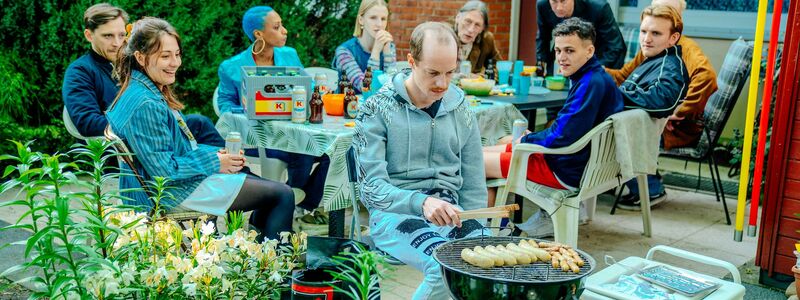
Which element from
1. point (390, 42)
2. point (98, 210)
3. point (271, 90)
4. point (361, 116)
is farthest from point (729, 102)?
point (98, 210)

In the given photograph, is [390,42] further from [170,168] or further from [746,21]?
[746,21]

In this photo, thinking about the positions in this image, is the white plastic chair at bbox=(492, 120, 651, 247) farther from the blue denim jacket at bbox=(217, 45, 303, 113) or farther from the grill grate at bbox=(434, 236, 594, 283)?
the grill grate at bbox=(434, 236, 594, 283)

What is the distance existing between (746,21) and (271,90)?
4966mm

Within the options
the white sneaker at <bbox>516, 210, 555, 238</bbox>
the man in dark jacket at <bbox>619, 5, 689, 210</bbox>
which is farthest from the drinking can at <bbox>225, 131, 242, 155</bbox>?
the man in dark jacket at <bbox>619, 5, 689, 210</bbox>

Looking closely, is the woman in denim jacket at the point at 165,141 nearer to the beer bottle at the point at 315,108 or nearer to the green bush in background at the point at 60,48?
the beer bottle at the point at 315,108

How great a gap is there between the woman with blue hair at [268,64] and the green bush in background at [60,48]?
1765 millimetres

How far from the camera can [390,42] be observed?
5.42 metres

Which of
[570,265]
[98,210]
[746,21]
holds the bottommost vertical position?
[570,265]

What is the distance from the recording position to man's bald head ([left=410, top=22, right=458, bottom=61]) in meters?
2.95

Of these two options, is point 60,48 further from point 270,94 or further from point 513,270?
point 513,270

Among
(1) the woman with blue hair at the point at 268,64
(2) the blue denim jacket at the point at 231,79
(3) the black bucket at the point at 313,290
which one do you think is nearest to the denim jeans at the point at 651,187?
(1) the woman with blue hair at the point at 268,64

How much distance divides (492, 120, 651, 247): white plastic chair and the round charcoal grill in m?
1.69

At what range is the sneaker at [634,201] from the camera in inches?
227

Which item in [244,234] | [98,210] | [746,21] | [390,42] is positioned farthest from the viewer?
[746,21]
